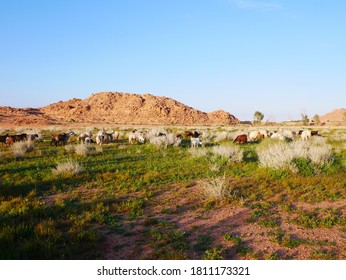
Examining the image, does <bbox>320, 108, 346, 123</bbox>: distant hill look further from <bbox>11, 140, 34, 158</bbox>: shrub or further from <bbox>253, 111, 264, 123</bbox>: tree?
<bbox>11, 140, 34, 158</bbox>: shrub

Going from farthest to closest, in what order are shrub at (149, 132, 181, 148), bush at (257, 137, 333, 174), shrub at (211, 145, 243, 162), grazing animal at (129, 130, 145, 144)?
1. grazing animal at (129, 130, 145, 144)
2. shrub at (149, 132, 181, 148)
3. shrub at (211, 145, 243, 162)
4. bush at (257, 137, 333, 174)

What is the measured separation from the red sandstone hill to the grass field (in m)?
83.7

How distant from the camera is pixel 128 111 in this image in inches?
4124

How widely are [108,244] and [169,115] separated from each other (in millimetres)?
99606

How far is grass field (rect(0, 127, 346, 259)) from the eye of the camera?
17.4 ft

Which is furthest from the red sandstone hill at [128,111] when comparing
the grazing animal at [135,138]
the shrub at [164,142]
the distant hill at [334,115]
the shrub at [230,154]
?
the shrub at [230,154]

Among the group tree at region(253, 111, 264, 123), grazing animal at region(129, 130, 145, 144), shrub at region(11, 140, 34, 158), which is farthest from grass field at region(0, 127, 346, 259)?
tree at region(253, 111, 264, 123)

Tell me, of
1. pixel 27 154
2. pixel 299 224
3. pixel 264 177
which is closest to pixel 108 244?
pixel 299 224

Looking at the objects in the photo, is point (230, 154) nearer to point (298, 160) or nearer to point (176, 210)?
point (298, 160)

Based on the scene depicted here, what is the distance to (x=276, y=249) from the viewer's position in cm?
536

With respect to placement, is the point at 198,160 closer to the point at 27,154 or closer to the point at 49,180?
the point at 49,180

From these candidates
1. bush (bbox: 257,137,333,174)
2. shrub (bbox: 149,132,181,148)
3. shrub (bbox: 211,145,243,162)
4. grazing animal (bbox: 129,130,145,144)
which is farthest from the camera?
grazing animal (bbox: 129,130,145,144)

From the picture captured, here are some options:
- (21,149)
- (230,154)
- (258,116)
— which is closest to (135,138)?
(21,149)

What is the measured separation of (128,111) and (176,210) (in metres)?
99.3
